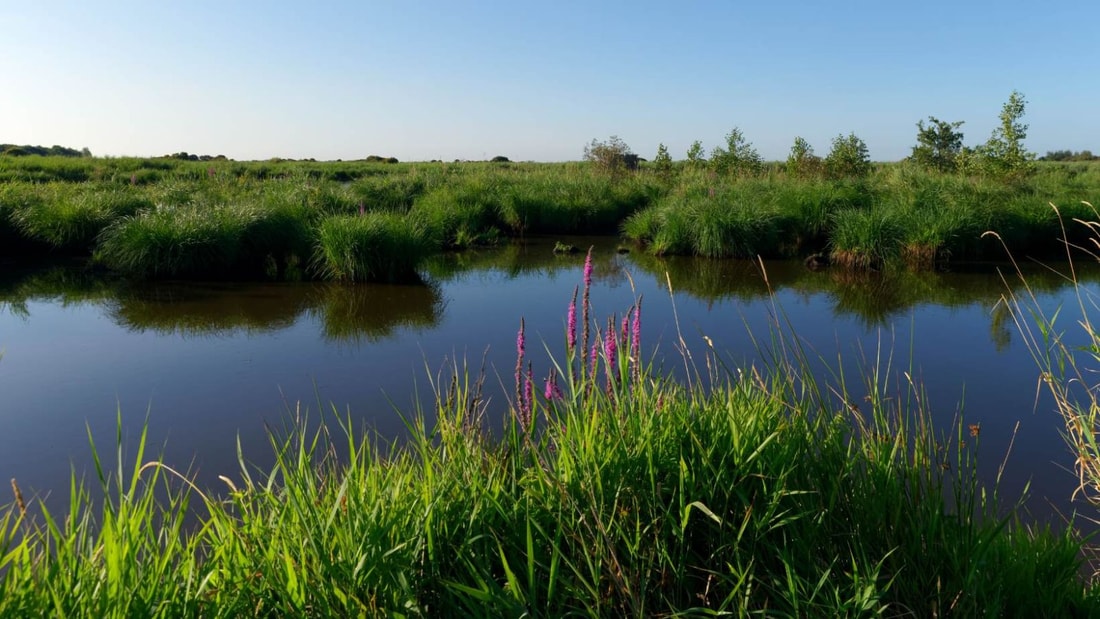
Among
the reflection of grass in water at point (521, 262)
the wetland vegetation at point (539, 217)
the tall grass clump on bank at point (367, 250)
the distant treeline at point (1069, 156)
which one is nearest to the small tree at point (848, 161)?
the wetland vegetation at point (539, 217)

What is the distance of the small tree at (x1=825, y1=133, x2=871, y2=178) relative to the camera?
2009 centimetres

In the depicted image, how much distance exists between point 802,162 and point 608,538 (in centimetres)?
2025

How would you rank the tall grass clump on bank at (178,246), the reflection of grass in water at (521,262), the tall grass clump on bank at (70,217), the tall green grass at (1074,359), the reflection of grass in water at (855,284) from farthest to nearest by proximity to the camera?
the tall grass clump on bank at (70,217)
the reflection of grass in water at (521,262)
the tall grass clump on bank at (178,246)
the reflection of grass in water at (855,284)
the tall green grass at (1074,359)

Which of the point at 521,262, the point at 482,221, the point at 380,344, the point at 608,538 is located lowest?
the point at 380,344

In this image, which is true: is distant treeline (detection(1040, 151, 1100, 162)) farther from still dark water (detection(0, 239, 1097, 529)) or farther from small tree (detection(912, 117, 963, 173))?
still dark water (detection(0, 239, 1097, 529))

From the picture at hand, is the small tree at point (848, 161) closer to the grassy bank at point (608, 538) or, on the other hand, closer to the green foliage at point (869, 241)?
the green foliage at point (869, 241)

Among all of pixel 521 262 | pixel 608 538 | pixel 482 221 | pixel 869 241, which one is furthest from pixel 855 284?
pixel 608 538

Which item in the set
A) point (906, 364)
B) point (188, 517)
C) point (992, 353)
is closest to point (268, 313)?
point (188, 517)

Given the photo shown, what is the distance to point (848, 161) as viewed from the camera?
66.8 feet

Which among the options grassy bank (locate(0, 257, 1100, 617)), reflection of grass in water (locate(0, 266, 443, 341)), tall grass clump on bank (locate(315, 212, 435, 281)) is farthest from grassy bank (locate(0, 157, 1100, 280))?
grassy bank (locate(0, 257, 1100, 617))

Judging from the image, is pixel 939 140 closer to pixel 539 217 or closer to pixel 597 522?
pixel 539 217

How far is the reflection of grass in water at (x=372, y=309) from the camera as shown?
23.2 ft

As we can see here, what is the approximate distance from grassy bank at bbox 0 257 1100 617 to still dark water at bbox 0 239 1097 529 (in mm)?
515

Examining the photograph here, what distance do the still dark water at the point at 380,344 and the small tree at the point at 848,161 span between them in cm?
945
